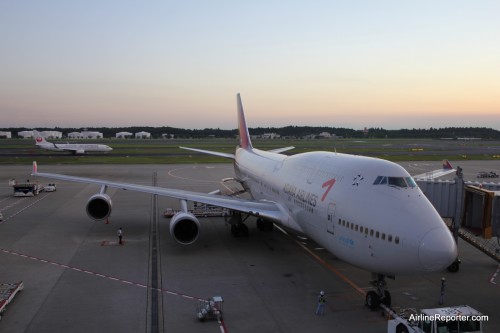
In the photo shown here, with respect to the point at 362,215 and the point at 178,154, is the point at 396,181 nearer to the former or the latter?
the point at 362,215

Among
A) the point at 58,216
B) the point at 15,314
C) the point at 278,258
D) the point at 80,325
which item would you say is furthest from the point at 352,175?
the point at 58,216

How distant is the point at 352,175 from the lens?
1462 cm

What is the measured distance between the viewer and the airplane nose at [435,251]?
36.4ft

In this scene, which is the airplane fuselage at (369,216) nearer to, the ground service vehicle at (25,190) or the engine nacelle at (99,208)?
the engine nacelle at (99,208)

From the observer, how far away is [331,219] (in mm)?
14453

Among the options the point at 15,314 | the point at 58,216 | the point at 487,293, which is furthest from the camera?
the point at 58,216

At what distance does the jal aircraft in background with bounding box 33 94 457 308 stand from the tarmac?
1.80 meters

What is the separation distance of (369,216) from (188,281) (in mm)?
7660

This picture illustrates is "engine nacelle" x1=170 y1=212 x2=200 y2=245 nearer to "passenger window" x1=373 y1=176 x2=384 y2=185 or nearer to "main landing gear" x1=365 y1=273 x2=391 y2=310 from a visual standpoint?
"main landing gear" x1=365 y1=273 x2=391 y2=310

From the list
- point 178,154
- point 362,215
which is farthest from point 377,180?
point 178,154

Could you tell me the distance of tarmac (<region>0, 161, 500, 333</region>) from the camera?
1300 cm

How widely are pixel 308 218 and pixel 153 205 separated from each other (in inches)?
781

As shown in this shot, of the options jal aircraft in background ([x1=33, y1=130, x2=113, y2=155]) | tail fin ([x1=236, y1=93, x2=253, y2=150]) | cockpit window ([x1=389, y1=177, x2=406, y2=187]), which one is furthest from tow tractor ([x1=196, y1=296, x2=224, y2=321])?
jal aircraft in background ([x1=33, y1=130, x2=113, y2=155])

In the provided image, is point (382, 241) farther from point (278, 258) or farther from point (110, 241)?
point (110, 241)
